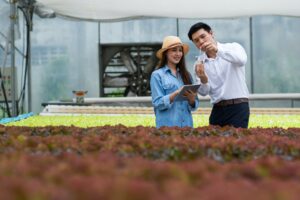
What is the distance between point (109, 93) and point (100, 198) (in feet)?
47.5

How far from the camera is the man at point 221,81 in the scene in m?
5.38

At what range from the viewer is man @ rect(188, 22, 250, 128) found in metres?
5.38

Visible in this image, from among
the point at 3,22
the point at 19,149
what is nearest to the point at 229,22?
the point at 3,22

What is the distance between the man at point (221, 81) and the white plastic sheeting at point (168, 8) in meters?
7.21

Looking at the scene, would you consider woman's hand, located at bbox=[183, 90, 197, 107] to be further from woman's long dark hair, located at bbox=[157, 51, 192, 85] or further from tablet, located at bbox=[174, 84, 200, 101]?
woman's long dark hair, located at bbox=[157, 51, 192, 85]

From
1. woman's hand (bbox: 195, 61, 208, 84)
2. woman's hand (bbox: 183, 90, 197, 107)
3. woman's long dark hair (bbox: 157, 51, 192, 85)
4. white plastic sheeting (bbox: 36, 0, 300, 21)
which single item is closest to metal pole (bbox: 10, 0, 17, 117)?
white plastic sheeting (bbox: 36, 0, 300, 21)

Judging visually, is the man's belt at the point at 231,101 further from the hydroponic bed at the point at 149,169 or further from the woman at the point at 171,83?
the hydroponic bed at the point at 149,169

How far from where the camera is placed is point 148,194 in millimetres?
1654

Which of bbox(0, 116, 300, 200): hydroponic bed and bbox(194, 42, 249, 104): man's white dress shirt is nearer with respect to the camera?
bbox(0, 116, 300, 200): hydroponic bed

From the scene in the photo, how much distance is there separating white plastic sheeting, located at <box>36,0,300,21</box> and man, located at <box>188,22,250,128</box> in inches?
284

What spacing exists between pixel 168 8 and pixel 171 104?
7715 mm

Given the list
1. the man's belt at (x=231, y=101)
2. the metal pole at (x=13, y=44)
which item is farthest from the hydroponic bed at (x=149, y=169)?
the metal pole at (x=13, y=44)

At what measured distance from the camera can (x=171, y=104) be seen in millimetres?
5598

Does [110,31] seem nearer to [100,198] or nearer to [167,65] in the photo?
[167,65]
